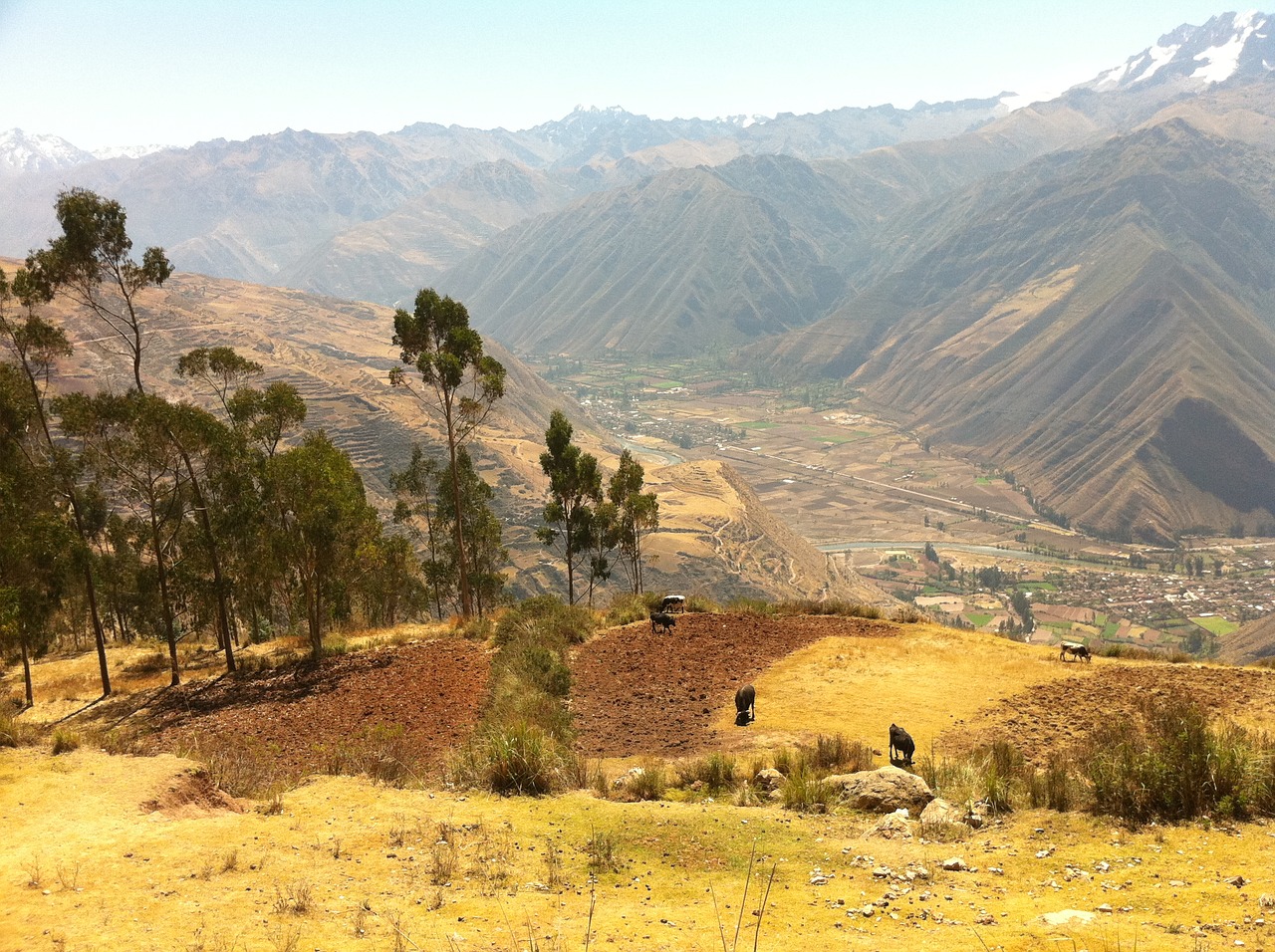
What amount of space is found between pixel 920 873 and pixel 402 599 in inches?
2259

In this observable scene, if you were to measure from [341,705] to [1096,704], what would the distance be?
22.3 meters

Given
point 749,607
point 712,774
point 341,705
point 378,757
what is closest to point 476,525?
point 749,607

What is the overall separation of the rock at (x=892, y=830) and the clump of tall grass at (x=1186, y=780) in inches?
121

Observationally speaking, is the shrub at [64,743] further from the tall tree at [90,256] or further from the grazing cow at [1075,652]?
the grazing cow at [1075,652]

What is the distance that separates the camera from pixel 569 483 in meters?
50.8

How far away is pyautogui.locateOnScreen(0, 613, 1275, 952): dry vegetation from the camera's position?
29.2ft

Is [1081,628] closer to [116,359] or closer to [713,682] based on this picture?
[713,682]

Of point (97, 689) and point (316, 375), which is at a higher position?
point (316, 375)

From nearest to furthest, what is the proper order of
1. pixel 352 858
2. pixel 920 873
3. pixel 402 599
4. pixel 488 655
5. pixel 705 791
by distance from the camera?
pixel 920 873
pixel 352 858
pixel 705 791
pixel 488 655
pixel 402 599

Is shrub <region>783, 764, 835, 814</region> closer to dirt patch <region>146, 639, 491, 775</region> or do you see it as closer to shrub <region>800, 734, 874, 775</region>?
shrub <region>800, 734, 874, 775</region>

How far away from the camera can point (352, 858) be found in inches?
452

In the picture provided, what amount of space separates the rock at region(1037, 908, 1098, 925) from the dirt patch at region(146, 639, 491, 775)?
1236 cm

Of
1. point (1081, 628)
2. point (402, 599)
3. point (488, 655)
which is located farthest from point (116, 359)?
point (1081, 628)

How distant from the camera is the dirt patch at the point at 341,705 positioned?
1969 centimetres
